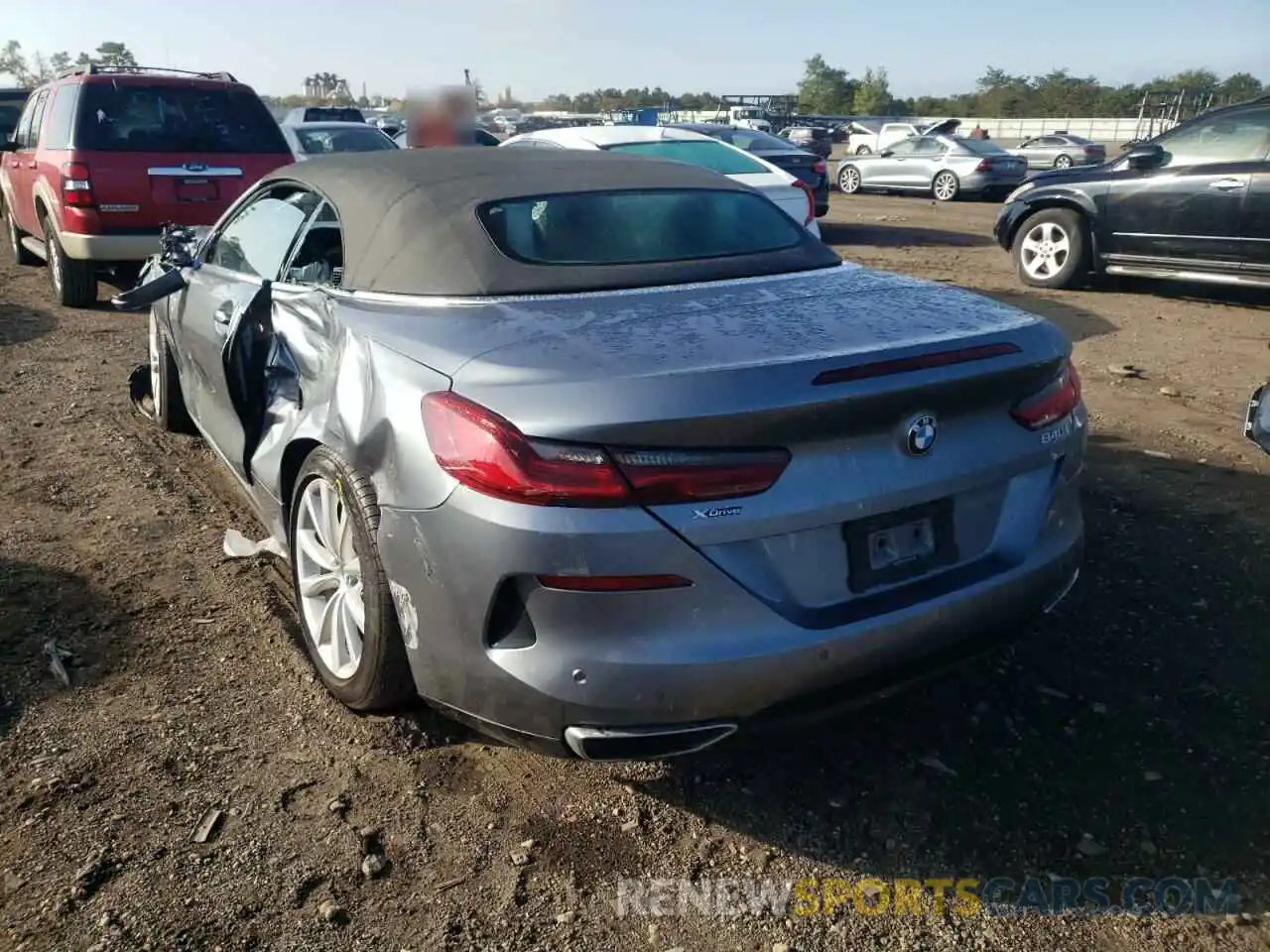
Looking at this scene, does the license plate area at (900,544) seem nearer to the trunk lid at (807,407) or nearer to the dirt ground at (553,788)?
the trunk lid at (807,407)

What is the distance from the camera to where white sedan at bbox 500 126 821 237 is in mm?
9273

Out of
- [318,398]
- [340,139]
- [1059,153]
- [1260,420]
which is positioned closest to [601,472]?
[318,398]

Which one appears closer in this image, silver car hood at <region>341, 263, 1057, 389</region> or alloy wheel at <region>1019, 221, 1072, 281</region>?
silver car hood at <region>341, 263, 1057, 389</region>

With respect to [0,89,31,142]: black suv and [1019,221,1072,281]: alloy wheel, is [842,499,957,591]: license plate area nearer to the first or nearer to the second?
[1019,221,1072,281]: alloy wheel

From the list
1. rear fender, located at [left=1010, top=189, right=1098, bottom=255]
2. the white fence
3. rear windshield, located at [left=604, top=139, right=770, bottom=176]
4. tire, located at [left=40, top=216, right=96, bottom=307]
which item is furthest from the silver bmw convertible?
the white fence

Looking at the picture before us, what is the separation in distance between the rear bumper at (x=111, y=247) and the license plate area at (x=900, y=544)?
761cm

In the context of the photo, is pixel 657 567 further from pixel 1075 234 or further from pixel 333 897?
pixel 1075 234

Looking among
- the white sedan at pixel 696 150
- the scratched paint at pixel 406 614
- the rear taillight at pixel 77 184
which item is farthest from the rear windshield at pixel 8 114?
the scratched paint at pixel 406 614

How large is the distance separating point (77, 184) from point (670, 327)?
7.33 meters

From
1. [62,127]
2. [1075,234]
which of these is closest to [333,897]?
[62,127]

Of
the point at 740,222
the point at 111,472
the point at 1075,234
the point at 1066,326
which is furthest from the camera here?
the point at 1075,234

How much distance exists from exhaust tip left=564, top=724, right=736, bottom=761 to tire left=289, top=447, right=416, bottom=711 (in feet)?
2.08

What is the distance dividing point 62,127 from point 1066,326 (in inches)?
326

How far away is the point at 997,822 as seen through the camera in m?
2.64
